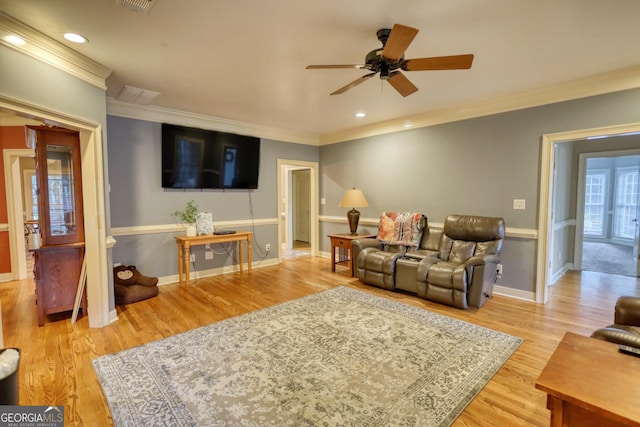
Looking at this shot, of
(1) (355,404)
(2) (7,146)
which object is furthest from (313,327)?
(2) (7,146)

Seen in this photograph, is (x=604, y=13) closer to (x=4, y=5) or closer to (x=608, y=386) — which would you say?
(x=608, y=386)

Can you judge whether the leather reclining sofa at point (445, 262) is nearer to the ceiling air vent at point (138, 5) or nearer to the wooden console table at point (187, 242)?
the wooden console table at point (187, 242)

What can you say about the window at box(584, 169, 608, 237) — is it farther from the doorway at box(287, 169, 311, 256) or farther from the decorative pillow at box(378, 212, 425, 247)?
the doorway at box(287, 169, 311, 256)

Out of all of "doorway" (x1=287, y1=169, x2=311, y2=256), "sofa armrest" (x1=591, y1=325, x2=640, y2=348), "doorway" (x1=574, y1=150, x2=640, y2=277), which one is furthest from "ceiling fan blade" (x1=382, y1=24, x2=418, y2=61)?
"doorway" (x1=574, y1=150, x2=640, y2=277)

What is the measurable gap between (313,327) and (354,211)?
106 inches

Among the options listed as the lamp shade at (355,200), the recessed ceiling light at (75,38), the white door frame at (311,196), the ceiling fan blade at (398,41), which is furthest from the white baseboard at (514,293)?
the recessed ceiling light at (75,38)

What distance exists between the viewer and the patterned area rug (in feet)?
5.76

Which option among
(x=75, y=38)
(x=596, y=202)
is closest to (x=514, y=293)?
(x=75, y=38)

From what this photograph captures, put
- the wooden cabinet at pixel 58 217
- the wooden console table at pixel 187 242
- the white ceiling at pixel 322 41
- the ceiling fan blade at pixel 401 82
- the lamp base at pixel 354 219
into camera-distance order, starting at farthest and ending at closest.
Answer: the lamp base at pixel 354 219, the wooden console table at pixel 187 242, the wooden cabinet at pixel 58 217, the ceiling fan blade at pixel 401 82, the white ceiling at pixel 322 41

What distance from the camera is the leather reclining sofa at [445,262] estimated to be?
333cm

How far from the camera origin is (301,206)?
8281 mm

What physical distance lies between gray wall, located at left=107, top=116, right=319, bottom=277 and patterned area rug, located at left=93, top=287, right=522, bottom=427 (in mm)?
1926

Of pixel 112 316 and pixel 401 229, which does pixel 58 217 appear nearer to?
pixel 112 316

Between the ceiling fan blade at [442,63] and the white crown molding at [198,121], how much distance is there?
3.39 meters
